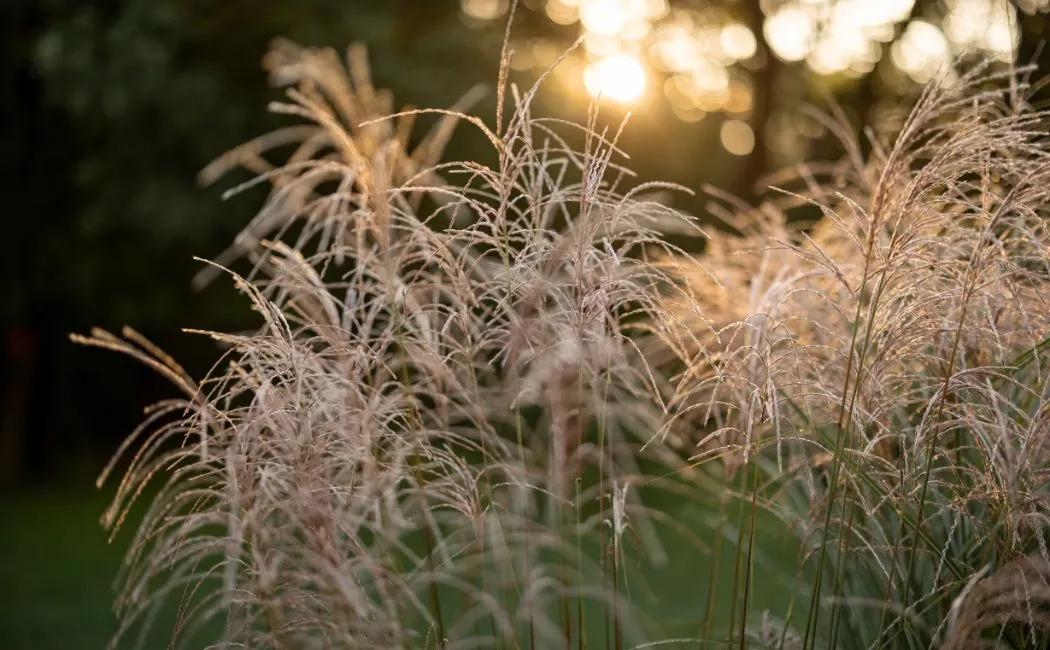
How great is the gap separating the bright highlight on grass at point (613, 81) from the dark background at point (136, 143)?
22.4ft

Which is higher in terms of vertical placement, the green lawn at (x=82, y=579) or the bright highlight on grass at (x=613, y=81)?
the bright highlight on grass at (x=613, y=81)

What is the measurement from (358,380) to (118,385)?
13862 mm

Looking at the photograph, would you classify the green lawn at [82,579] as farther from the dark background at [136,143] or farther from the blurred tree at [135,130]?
the blurred tree at [135,130]

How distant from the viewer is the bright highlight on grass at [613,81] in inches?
75.5

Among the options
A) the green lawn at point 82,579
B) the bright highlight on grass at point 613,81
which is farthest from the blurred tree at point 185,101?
the bright highlight on grass at point 613,81

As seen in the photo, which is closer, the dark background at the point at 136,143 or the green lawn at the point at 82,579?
the green lawn at the point at 82,579

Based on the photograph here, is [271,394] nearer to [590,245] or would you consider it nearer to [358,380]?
[358,380]

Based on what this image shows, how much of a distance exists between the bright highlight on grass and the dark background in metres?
6.81

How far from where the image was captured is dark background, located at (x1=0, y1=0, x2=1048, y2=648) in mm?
9766

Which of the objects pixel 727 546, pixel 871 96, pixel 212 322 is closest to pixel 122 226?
pixel 212 322

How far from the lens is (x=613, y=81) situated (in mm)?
2154

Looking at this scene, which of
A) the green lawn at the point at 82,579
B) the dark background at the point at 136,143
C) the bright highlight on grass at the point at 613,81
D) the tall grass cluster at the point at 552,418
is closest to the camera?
the tall grass cluster at the point at 552,418

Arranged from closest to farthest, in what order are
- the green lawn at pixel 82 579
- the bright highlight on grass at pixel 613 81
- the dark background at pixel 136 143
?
the bright highlight on grass at pixel 613 81 → the green lawn at pixel 82 579 → the dark background at pixel 136 143

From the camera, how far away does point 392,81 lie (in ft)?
34.4
